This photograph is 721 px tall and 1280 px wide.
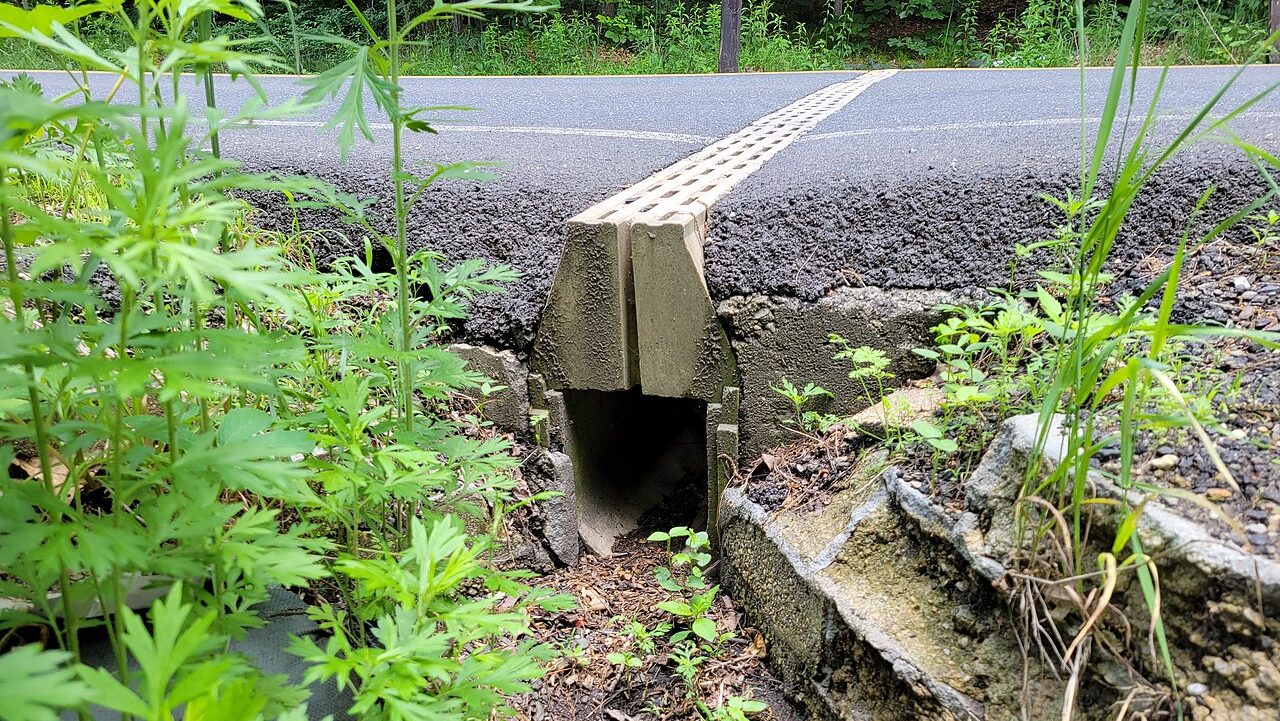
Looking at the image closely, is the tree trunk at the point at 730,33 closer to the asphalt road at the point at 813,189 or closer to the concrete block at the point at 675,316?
the asphalt road at the point at 813,189

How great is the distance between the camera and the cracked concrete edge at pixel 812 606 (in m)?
1.72

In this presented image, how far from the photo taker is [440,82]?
26.5ft

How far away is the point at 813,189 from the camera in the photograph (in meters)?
2.92

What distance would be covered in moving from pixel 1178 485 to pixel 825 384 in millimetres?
1166

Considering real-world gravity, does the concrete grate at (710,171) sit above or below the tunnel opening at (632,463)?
above

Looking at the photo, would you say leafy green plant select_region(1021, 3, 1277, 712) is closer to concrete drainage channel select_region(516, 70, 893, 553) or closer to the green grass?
concrete drainage channel select_region(516, 70, 893, 553)

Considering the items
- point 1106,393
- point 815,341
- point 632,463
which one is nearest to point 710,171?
point 815,341

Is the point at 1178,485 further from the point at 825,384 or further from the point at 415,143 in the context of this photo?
the point at 415,143

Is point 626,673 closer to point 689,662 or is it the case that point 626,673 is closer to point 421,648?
point 689,662

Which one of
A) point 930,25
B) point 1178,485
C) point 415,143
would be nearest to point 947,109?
point 415,143

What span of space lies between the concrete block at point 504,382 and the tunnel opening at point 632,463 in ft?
0.55

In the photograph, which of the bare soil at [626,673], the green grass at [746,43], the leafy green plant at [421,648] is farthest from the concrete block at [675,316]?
the green grass at [746,43]

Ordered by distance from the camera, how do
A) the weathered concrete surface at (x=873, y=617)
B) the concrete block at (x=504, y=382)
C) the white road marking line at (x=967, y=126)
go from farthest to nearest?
the white road marking line at (x=967, y=126)
the concrete block at (x=504, y=382)
the weathered concrete surface at (x=873, y=617)

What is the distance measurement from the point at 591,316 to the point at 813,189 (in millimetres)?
936
